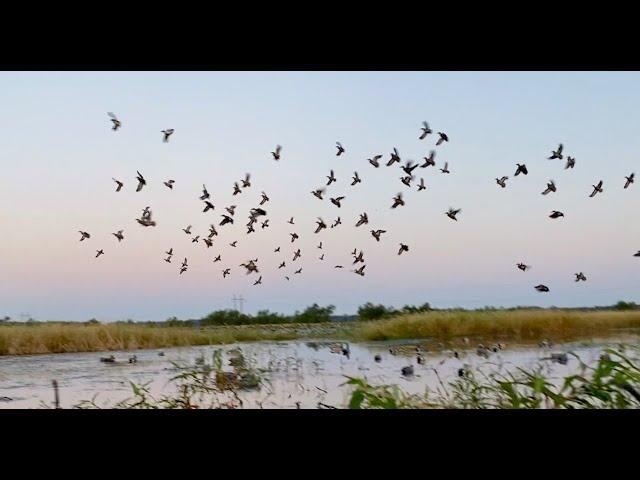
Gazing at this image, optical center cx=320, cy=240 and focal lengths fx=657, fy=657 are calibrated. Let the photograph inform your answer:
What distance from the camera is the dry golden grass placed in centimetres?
238

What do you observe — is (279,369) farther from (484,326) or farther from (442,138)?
(442,138)

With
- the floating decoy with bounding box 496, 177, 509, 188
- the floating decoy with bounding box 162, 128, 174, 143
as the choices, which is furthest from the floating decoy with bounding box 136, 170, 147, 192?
the floating decoy with bounding box 496, 177, 509, 188

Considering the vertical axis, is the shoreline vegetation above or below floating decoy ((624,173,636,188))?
below

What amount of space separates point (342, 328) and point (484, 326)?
0.54 m

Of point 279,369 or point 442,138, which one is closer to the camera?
point 442,138

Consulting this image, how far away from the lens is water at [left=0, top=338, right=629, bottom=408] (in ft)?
7.57

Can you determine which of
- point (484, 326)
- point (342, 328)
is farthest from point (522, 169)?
point (342, 328)

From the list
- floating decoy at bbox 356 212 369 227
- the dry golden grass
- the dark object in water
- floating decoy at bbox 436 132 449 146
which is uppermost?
floating decoy at bbox 436 132 449 146

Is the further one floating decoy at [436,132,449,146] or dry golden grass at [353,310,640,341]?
dry golden grass at [353,310,640,341]

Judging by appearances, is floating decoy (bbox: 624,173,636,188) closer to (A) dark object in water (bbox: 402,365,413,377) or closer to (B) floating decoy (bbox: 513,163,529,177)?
(B) floating decoy (bbox: 513,163,529,177)

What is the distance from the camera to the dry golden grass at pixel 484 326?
2.38 meters

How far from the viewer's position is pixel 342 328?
2.36m
